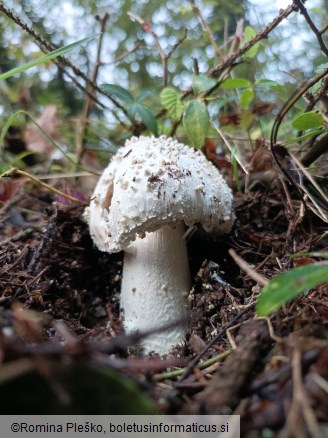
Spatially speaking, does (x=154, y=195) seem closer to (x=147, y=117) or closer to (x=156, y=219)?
(x=156, y=219)

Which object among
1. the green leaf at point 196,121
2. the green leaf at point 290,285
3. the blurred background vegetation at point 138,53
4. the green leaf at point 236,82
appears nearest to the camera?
the green leaf at point 290,285

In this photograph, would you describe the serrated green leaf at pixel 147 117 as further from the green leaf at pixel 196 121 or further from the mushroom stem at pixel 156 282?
the mushroom stem at pixel 156 282

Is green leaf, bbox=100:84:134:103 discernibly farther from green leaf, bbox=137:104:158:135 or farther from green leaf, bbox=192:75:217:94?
green leaf, bbox=192:75:217:94

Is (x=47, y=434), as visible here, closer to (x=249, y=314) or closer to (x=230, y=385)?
(x=230, y=385)

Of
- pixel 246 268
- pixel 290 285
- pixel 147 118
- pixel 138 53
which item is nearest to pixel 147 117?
pixel 147 118

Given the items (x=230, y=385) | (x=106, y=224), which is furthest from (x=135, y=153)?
(x=230, y=385)

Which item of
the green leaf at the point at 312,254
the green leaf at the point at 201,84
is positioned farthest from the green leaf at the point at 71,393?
the green leaf at the point at 201,84
